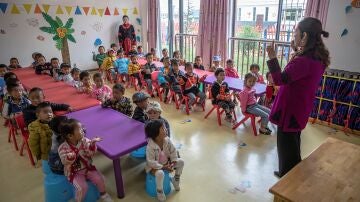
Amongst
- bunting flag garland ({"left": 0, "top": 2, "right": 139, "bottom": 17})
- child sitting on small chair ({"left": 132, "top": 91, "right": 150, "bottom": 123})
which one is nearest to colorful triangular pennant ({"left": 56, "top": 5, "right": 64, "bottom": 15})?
bunting flag garland ({"left": 0, "top": 2, "right": 139, "bottom": 17})

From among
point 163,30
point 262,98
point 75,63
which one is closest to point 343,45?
point 262,98

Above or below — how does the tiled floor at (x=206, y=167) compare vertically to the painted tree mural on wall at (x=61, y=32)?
below

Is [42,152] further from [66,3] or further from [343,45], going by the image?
[66,3]

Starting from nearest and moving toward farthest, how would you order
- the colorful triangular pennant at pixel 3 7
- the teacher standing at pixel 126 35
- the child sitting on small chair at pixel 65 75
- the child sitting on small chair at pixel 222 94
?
the child sitting on small chair at pixel 222 94 < the child sitting on small chair at pixel 65 75 < the colorful triangular pennant at pixel 3 7 < the teacher standing at pixel 126 35

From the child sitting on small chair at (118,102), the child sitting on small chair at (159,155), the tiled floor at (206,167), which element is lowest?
the tiled floor at (206,167)

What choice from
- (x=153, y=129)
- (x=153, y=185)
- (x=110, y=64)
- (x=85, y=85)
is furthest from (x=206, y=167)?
(x=110, y=64)

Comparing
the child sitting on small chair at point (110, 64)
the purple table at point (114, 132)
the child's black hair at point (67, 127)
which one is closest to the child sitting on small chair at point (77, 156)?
the child's black hair at point (67, 127)

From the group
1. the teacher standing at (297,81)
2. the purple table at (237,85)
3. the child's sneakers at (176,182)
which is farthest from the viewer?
the purple table at (237,85)

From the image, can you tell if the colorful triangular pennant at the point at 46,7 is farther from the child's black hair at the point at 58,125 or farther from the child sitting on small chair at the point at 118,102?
the child's black hair at the point at 58,125

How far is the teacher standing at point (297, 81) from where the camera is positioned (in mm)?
1729

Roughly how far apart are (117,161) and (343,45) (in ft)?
10.5

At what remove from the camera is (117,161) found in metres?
2.09

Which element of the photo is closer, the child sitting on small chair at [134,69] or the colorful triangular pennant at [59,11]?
the child sitting on small chair at [134,69]

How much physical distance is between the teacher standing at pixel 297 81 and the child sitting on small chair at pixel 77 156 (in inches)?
55.3
